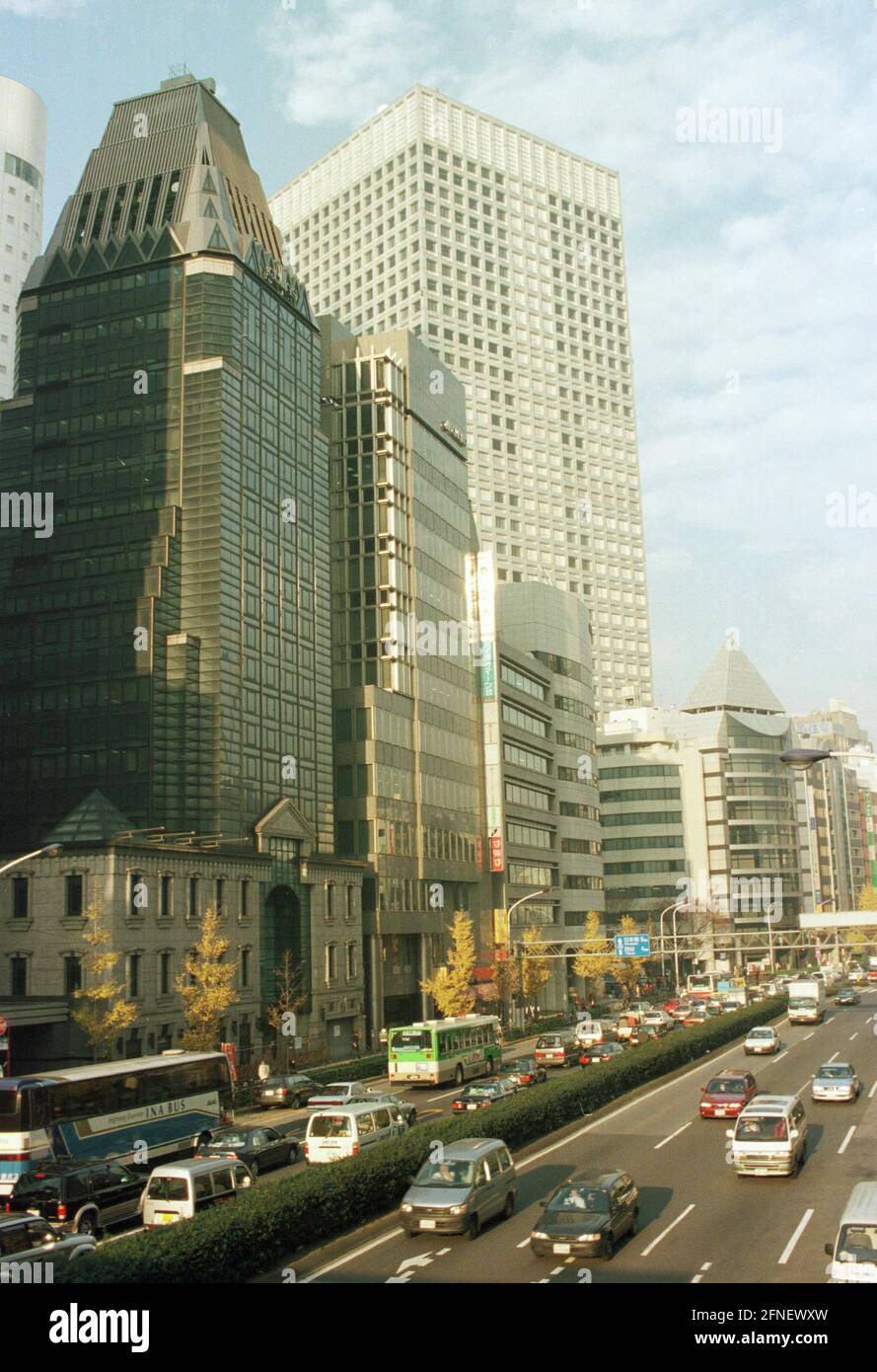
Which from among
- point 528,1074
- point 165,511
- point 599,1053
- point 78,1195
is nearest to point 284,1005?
point 599,1053

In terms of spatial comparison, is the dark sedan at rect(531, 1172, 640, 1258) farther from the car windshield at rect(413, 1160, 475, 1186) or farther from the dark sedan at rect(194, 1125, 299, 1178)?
the dark sedan at rect(194, 1125, 299, 1178)

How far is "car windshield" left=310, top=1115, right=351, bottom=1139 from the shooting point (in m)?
36.0

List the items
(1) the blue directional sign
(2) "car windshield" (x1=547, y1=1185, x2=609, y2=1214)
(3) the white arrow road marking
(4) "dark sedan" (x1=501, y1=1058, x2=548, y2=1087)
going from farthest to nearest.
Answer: (1) the blue directional sign < (4) "dark sedan" (x1=501, y1=1058, x2=548, y2=1087) < (2) "car windshield" (x1=547, y1=1185, x2=609, y2=1214) < (3) the white arrow road marking

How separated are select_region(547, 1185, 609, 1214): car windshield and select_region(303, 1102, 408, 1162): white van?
12.2 m

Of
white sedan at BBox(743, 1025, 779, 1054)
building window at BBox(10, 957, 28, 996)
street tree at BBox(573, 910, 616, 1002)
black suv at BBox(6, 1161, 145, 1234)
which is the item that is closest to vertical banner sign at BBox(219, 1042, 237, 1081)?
building window at BBox(10, 957, 28, 996)

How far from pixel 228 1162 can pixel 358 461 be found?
70.8m

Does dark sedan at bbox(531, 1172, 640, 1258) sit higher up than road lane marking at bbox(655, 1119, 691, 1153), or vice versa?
dark sedan at bbox(531, 1172, 640, 1258)

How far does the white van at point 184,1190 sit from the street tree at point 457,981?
178 ft

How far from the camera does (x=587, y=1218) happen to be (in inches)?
923

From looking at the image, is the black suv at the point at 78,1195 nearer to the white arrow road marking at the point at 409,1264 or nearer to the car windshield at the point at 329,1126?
the car windshield at the point at 329,1126

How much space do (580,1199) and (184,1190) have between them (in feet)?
31.6

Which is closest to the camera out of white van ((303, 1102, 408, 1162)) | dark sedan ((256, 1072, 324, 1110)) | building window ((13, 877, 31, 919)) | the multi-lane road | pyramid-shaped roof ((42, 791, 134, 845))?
the multi-lane road

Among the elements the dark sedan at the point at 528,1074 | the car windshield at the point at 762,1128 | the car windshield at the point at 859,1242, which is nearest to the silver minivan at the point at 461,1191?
the car windshield at the point at 762,1128

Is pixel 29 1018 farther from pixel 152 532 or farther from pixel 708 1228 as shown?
pixel 708 1228
